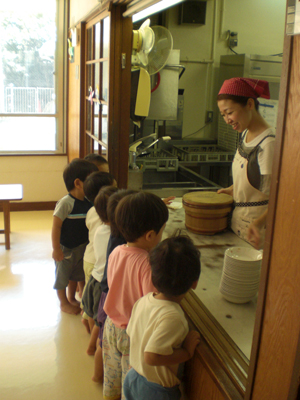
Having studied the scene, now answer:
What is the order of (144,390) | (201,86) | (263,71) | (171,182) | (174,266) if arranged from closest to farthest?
1. (174,266)
2. (144,390)
3. (171,182)
4. (263,71)
5. (201,86)

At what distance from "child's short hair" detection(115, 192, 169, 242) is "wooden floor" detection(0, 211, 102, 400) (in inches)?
38.1

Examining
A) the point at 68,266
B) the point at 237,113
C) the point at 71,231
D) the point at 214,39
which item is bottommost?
the point at 68,266

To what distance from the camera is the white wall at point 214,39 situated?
4.40 metres

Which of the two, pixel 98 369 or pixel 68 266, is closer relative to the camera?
pixel 98 369

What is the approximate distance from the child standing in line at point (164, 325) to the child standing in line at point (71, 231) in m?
1.15

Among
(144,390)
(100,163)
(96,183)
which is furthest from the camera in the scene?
(100,163)

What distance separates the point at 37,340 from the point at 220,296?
1.28 meters

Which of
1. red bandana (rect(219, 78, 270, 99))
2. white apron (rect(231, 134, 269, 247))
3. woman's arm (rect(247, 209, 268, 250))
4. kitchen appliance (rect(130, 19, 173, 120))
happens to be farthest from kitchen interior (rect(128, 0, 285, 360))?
woman's arm (rect(247, 209, 268, 250))

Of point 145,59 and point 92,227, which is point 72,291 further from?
point 145,59

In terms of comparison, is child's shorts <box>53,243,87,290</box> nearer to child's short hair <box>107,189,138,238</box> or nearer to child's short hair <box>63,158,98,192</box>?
child's short hair <box>63,158,98,192</box>

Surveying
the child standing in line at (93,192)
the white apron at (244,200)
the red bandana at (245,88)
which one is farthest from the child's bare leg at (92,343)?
the red bandana at (245,88)

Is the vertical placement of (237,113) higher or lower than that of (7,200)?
higher

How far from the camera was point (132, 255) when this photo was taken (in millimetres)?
1400

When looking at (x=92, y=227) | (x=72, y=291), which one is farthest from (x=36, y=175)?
(x=92, y=227)
